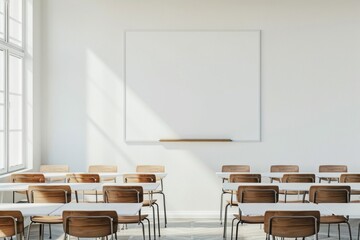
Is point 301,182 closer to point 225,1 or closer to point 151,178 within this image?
point 151,178

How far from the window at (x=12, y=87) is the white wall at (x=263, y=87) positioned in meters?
0.67

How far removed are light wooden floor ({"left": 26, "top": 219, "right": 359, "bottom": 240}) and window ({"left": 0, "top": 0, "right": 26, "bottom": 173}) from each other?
136 centimetres

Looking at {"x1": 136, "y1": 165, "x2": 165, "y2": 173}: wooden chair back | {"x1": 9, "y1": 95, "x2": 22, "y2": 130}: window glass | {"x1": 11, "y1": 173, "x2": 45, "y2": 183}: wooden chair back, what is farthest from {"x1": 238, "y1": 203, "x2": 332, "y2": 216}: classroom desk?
{"x1": 9, "y1": 95, "x2": 22, "y2": 130}: window glass

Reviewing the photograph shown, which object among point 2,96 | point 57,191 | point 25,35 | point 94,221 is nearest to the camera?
point 94,221

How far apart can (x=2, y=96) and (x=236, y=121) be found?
13.7 ft

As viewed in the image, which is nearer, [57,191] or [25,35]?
[57,191]

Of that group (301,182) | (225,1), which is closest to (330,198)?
(301,182)

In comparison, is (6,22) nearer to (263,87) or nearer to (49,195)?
(49,195)

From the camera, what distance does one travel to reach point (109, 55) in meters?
9.81

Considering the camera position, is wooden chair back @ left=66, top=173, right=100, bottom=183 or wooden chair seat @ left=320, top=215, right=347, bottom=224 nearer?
wooden chair seat @ left=320, top=215, right=347, bottom=224

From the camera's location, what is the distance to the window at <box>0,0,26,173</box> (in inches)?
332

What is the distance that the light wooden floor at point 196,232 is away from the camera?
305 inches

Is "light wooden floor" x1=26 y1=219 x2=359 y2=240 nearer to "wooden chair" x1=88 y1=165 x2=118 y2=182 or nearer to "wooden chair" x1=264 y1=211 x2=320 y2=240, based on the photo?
"wooden chair" x1=88 y1=165 x2=118 y2=182

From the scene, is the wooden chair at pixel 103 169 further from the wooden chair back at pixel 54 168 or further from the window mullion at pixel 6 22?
the window mullion at pixel 6 22
